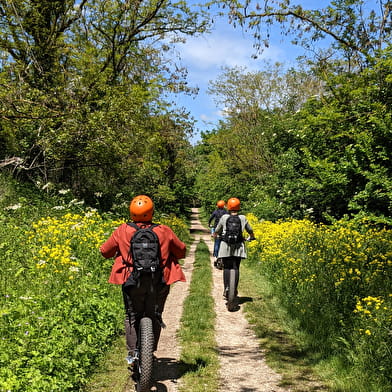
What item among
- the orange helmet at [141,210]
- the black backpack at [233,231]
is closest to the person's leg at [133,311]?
the orange helmet at [141,210]

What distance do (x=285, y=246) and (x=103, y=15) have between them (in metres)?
10.9

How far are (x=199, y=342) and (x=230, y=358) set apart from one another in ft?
2.24

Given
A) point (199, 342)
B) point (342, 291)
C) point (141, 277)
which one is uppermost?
point (141, 277)

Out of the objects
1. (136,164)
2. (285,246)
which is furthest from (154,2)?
(285,246)

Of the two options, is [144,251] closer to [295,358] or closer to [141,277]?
[141,277]

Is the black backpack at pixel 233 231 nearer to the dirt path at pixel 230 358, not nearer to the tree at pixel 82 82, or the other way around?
the dirt path at pixel 230 358

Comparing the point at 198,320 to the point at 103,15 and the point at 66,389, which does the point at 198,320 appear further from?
the point at 103,15

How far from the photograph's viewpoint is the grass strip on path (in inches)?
182

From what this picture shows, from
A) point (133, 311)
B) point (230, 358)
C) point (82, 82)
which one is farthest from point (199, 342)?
point (82, 82)

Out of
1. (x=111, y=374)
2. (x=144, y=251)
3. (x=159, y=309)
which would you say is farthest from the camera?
(x=111, y=374)

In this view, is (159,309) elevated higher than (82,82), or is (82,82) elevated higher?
(82,82)

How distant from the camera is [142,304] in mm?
4215

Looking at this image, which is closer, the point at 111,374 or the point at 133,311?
the point at 133,311

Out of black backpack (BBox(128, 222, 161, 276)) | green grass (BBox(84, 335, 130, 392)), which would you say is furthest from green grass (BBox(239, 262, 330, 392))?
black backpack (BBox(128, 222, 161, 276))
